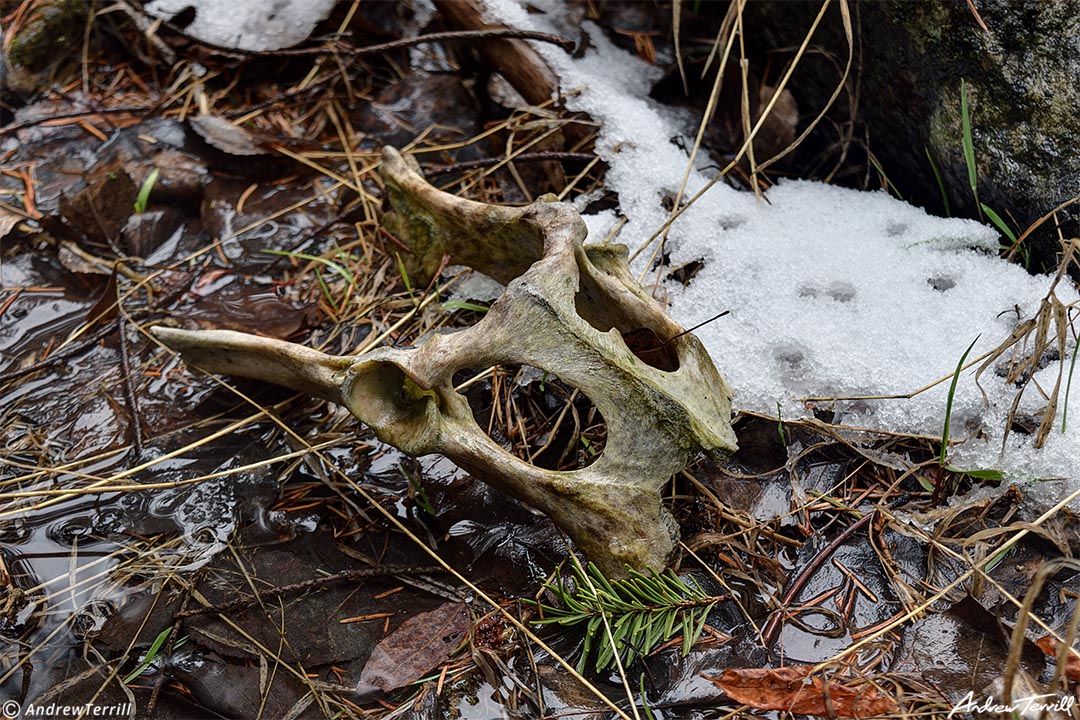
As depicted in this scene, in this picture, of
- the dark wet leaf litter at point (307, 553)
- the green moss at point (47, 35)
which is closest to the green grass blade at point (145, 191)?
the dark wet leaf litter at point (307, 553)

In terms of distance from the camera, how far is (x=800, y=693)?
1628 mm

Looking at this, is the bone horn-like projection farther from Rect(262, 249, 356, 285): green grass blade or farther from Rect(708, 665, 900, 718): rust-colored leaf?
Rect(262, 249, 356, 285): green grass blade

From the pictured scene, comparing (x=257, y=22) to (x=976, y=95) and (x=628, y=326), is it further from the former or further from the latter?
(x=976, y=95)

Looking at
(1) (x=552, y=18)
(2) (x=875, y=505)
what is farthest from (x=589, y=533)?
(1) (x=552, y=18)

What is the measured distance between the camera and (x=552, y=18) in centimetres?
302

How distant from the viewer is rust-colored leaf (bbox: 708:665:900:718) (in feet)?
5.28

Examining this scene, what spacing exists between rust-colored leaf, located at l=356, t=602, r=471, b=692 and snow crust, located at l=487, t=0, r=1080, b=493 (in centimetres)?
89

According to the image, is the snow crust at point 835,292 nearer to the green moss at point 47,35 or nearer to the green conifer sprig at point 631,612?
the green conifer sprig at point 631,612

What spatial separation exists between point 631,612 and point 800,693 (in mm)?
354

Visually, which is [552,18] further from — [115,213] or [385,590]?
[385,590]

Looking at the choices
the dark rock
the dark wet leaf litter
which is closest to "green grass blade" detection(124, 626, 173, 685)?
the dark wet leaf litter

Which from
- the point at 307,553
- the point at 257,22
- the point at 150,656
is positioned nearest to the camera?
the point at 150,656

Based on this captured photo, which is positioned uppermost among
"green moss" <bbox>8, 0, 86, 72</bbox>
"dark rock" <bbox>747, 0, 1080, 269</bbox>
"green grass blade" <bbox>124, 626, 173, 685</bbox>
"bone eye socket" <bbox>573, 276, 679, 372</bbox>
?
"dark rock" <bbox>747, 0, 1080, 269</bbox>

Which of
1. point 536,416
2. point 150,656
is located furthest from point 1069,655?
point 150,656
